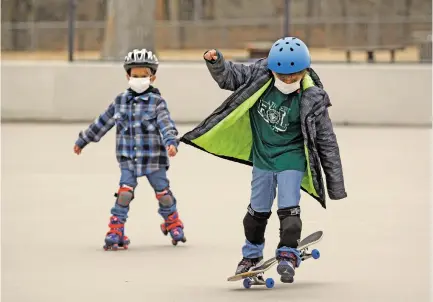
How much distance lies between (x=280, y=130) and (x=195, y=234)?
2546 mm

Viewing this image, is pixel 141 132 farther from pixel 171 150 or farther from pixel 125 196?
pixel 171 150

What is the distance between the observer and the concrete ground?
8.87 metres

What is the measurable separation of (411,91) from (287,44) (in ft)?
42.6

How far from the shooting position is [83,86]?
864 inches

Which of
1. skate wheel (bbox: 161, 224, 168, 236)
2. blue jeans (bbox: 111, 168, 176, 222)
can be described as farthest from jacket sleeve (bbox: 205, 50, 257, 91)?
skate wheel (bbox: 161, 224, 168, 236)

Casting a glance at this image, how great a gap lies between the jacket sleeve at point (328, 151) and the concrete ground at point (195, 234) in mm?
587

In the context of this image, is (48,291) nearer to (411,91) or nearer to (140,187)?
(140,187)

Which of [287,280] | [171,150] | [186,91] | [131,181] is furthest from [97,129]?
[186,91]

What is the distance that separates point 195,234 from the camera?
1123 centimetres

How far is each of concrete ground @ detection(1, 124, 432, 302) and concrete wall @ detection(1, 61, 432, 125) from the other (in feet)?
12.8

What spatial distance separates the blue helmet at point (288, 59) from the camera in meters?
8.74

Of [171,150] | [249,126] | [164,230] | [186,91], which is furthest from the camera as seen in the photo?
[186,91]

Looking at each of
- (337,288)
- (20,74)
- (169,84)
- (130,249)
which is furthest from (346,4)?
(337,288)

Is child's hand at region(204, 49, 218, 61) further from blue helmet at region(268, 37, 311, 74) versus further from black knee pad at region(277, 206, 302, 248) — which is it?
black knee pad at region(277, 206, 302, 248)
